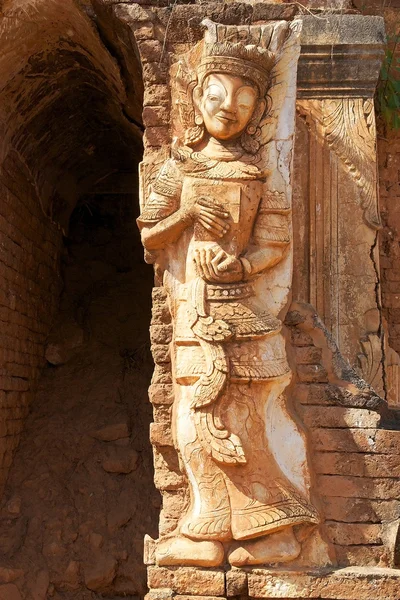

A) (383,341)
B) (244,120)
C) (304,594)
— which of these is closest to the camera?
(304,594)

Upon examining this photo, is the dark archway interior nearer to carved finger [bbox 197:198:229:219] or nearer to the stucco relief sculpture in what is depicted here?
the stucco relief sculpture

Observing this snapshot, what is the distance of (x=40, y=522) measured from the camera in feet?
21.6

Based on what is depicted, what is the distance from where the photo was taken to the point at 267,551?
394 cm

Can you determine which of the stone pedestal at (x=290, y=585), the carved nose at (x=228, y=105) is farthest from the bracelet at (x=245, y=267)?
the stone pedestal at (x=290, y=585)

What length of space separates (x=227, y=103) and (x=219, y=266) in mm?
833

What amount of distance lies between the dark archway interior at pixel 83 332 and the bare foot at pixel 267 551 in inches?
106

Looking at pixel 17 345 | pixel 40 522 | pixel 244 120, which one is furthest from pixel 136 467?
pixel 244 120

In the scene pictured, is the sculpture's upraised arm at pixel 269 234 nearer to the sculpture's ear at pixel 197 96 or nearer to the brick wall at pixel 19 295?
the sculpture's ear at pixel 197 96

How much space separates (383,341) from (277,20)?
85.1 inches

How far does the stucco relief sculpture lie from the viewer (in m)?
3.96

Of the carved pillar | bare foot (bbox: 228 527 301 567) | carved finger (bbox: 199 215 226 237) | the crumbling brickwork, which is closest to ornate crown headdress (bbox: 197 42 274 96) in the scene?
carved finger (bbox: 199 215 226 237)

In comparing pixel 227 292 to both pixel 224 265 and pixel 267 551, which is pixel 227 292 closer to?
pixel 224 265

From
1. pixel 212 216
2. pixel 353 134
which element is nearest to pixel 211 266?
pixel 212 216

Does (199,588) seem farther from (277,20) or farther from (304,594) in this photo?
(277,20)
